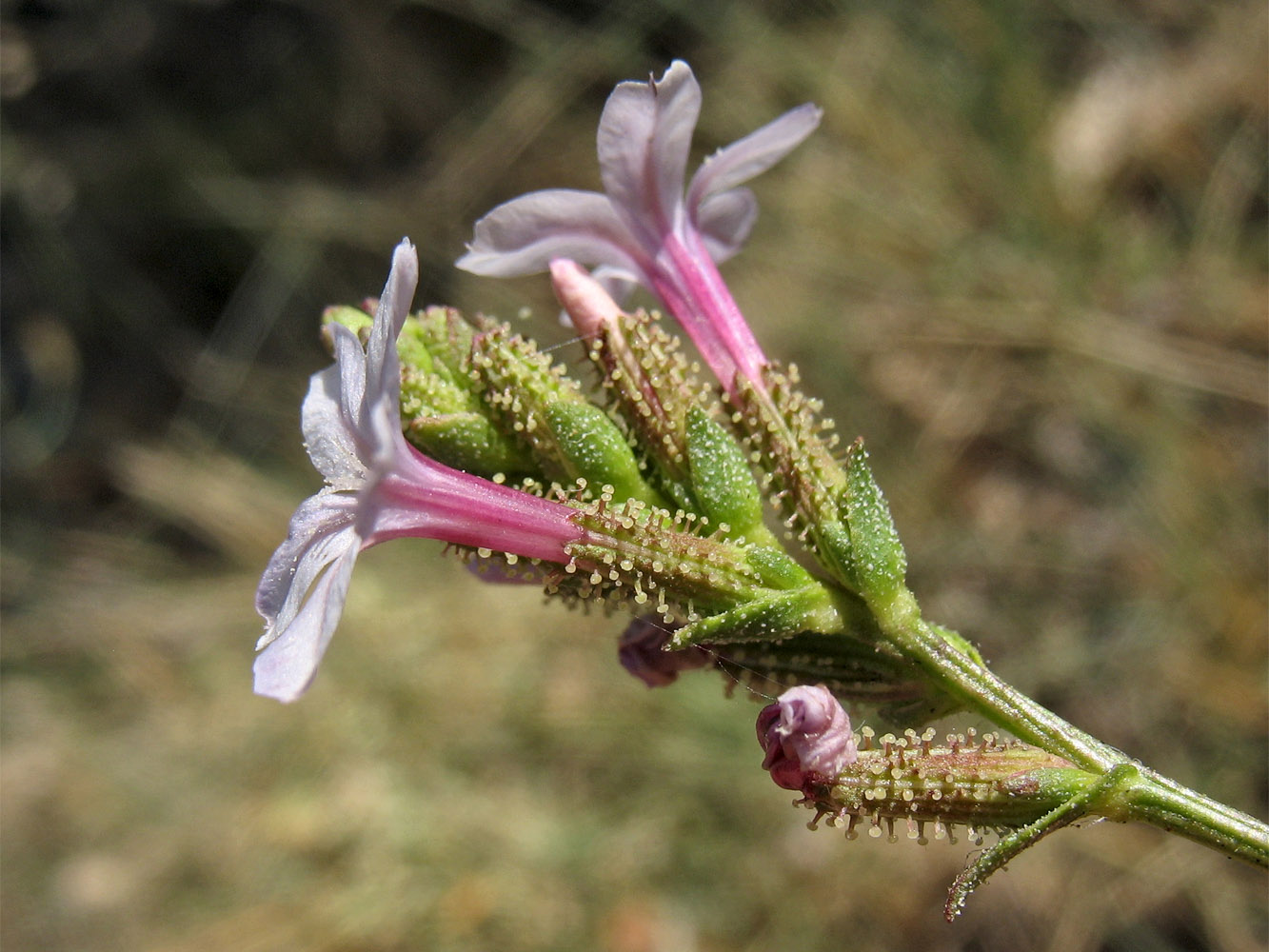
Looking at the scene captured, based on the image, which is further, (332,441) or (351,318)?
(351,318)

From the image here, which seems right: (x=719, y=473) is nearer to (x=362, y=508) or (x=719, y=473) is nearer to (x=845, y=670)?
(x=845, y=670)

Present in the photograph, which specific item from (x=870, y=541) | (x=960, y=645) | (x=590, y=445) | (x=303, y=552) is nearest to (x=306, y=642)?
(x=303, y=552)

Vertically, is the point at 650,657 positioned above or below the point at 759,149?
below

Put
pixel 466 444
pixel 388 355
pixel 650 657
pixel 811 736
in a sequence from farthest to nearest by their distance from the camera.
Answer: pixel 650 657 < pixel 466 444 < pixel 811 736 < pixel 388 355

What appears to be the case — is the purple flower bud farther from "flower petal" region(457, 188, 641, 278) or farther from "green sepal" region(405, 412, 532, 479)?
"flower petal" region(457, 188, 641, 278)

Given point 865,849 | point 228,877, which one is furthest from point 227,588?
point 865,849

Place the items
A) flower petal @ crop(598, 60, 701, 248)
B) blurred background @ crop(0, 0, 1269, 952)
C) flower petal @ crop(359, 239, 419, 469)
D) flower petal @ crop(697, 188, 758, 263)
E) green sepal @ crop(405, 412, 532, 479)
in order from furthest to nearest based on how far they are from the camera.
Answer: blurred background @ crop(0, 0, 1269, 952), flower petal @ crop(697, 188, 758, 263), flower petal @ crop(598, 60, 701, 248), green sepal @ crop(405, 412, 532, 479), flower petal @ crop(359, 239, 419, 469)

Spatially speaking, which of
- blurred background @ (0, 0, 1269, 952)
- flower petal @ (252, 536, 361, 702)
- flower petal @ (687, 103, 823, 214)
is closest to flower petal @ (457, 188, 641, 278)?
flower petal @ (687, 103, 823, 214)
